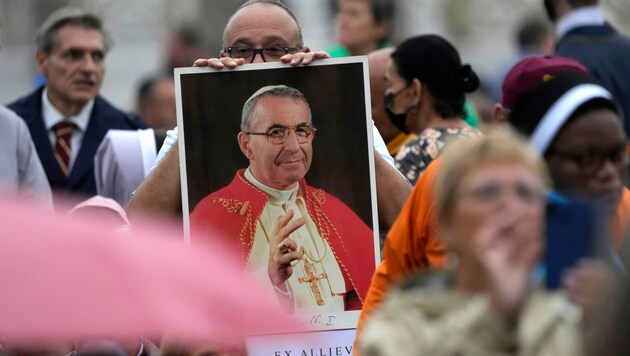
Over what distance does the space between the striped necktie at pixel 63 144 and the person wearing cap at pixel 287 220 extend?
11.5 ft

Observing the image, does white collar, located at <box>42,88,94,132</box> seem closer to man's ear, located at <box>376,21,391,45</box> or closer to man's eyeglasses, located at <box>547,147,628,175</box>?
man's ear, located at <box>376,21,391,45</box>

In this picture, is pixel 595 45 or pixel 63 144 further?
pixel 63 144

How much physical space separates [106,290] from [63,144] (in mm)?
6011

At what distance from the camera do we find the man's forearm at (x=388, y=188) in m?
5.63

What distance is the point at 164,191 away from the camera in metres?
5.66

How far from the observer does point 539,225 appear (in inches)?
136

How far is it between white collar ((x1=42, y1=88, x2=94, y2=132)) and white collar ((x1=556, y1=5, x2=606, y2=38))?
105 inches

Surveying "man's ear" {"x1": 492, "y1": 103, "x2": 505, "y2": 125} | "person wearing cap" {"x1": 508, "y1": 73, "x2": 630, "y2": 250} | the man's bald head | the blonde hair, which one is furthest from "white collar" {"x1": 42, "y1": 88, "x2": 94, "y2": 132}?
the blonde hair

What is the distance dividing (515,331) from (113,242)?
0.86 m

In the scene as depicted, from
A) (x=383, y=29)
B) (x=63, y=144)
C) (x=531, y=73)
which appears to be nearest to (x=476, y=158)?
(x=531, y=73)

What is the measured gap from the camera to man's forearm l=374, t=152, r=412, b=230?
563 cm

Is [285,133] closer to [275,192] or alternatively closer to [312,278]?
[275,192]

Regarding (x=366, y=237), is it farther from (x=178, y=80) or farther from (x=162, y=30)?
(x=162, y=30)

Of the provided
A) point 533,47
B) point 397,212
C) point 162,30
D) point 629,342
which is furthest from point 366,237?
point 162,30
